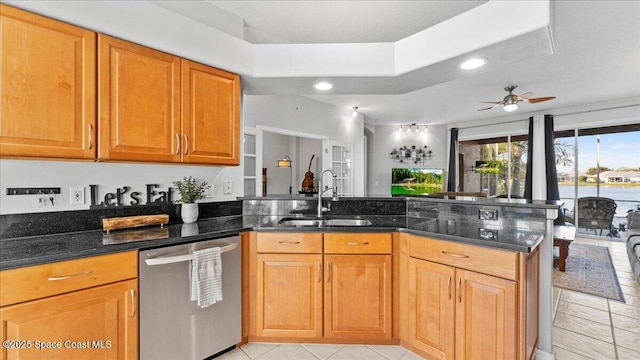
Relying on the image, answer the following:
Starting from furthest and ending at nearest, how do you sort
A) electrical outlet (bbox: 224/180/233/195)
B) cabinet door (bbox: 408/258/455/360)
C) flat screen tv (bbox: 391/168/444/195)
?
flat screen tv (bbox: 391/168/444/195) → electrical outlet (bbox: 224/180/233/195) → cabinet door (bbox: 408/258/455/360)

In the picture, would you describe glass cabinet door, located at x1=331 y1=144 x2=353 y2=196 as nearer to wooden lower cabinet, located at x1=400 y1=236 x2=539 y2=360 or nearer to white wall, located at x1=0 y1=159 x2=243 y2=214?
white wall, located at x1=0 y1=159 x2=243 y2=214

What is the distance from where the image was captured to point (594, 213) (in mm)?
5883

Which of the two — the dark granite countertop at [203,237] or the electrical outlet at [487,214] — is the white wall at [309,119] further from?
the electrical outlet at [487,214]

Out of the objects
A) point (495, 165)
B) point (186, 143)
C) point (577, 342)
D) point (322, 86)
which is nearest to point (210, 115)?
point (186, 143)

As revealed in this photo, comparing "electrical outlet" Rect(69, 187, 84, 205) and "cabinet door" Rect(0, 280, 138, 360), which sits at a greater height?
"electrical outlet" Rect(69, 187, 84, 205)

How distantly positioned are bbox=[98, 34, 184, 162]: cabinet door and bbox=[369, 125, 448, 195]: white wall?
6.50 metres

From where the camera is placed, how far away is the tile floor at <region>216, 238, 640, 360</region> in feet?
6.60

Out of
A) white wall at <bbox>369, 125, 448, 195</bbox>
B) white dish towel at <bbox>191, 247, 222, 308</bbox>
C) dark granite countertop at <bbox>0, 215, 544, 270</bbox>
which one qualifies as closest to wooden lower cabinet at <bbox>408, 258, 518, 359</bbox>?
dark granite countertop at <bbox>0, 215, 544, 270</bbox>

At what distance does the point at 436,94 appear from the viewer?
16.5 feet

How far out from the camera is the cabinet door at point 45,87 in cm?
143

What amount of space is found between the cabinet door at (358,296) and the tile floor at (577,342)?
0.42ft

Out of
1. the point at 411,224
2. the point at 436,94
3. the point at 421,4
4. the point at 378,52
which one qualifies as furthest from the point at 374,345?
the point at 436,94

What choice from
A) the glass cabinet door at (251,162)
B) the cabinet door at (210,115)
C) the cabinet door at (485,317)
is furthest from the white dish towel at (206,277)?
the glass cabinet door at (251,162)

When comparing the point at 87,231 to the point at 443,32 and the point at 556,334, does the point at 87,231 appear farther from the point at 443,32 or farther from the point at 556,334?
the point at 556,334
